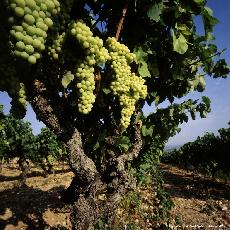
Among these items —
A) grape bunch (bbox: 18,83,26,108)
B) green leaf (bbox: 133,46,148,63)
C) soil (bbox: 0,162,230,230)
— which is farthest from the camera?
soil (bbox: 0,162,230,230)

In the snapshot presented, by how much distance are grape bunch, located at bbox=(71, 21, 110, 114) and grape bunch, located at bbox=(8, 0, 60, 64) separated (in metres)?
0.32

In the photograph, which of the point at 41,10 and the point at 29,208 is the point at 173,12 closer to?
the point at 41,10

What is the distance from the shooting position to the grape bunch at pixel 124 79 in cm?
283

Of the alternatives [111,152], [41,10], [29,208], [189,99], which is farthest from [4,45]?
[29,208]

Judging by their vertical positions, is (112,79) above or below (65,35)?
below

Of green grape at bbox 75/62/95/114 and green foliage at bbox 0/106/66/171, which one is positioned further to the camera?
green foliage at bbox 0/106/66/171

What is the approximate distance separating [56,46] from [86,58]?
0.88 ft

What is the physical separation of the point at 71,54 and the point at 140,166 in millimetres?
12468

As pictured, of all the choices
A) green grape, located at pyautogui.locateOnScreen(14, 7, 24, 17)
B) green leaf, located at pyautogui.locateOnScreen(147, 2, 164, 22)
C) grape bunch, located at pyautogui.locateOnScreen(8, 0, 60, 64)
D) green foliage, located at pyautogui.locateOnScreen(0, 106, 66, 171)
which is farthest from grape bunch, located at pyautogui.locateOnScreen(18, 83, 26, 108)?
green foliage, located at pyautogui.locateOnScreen(0, 106, 66, 171)

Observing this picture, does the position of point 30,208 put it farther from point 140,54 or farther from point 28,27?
point 28,27

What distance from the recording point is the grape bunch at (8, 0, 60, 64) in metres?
2.05

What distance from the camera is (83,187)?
365cm

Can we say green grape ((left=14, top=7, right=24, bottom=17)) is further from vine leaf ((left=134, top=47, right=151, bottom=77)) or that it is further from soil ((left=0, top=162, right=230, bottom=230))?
soil ((left=0, top=162, right=230, bottom=230))

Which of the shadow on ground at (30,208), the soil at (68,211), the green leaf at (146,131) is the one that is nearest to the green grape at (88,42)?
the green leaf at (146,131)
